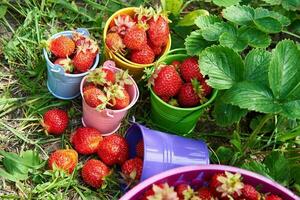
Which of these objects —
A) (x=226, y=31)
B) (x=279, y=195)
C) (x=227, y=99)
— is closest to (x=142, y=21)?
(x=226, y=31)

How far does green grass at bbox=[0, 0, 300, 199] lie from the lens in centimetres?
174

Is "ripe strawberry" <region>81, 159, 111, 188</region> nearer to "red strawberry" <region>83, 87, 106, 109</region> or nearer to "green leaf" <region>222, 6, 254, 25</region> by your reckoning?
"red strawberry" <region>83, 87, 106, 109</region>

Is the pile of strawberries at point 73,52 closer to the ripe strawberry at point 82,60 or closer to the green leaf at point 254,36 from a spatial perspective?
the ripe strawberry at point 82,60

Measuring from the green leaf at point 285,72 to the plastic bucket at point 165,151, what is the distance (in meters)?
0.30

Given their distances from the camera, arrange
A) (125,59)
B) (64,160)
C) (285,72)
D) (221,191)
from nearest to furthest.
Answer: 1. (221,191)
2. (285,72)
3. (64,160)
4. (125,59)

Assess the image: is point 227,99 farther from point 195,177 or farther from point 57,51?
point 57,51

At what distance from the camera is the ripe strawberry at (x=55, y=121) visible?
1793mm

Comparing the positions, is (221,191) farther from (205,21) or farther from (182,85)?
(205,21)

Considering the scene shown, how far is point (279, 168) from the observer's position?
1.75 metres

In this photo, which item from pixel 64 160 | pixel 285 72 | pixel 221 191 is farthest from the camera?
pixel 64 160

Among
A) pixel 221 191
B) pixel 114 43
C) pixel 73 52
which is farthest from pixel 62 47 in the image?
pixel 221 191

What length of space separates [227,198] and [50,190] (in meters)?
0.53

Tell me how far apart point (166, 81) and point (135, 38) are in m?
0.17

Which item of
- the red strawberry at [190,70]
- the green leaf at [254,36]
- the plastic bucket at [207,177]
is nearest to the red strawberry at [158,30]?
the red strawberry at [190,70]
